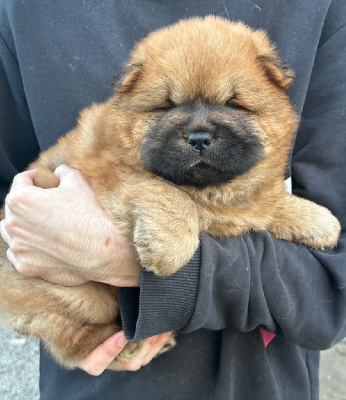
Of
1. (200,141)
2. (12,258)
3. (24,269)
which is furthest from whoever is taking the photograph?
(12,258)

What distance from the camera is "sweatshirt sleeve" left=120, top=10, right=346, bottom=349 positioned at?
1574 mm

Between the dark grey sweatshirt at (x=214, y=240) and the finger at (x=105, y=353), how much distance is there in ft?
0.65

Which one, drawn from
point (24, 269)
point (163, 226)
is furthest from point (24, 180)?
point (163, 226)

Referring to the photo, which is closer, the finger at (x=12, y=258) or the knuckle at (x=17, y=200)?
the knuckle at (x=17, y=200)

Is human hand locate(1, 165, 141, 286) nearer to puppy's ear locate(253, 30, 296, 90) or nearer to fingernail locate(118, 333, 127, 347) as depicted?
fingernail locate(118, 333, 127, 347)

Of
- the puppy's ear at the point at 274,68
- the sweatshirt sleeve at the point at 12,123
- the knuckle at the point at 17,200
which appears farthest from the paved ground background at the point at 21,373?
the puppy's ear at the point at 274,68

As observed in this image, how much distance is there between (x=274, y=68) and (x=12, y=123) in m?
1.48

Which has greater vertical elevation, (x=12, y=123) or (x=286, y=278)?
(x=12, y=123)

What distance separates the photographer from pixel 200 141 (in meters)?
1.66

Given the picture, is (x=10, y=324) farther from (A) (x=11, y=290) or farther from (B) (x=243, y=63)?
(B) (x=243, y=63)

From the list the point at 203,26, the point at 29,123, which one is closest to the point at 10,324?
the point at 29,123

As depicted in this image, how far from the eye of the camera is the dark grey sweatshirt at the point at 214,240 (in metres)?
1.64

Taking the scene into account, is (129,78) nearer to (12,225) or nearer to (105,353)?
(12,225)

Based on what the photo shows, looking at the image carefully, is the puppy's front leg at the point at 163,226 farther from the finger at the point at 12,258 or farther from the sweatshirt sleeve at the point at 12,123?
the sweatshirt sleeve at the point at 12,123
